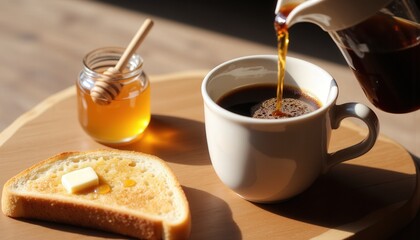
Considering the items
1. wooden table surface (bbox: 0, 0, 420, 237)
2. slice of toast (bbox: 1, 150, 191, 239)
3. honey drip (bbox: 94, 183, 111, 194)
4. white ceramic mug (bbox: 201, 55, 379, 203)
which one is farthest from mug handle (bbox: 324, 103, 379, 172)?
wooden table surface (bbox: 0, 0, 420, 237)

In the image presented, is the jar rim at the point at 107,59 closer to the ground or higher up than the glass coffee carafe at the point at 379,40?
closer to the ground

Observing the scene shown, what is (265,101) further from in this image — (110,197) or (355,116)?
(110,197)

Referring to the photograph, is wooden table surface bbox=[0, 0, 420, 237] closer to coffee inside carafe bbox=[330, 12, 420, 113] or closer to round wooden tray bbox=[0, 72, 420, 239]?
round wooden tray bbox=[0, 72, 420, 239]

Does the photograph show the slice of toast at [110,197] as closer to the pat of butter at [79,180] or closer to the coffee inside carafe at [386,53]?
the pat of butter at [79,180]

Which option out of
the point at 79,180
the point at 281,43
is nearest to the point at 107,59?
the point at 79,180

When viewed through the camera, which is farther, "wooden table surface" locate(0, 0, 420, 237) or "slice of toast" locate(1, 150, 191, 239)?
"wooden table surface" locate(0, 0, 420, 237)

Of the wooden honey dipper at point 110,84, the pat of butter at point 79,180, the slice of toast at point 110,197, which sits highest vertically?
the wooden honey dipper at point 110,84

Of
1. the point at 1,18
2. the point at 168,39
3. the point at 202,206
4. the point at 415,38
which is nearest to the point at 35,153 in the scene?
the point at 202,206

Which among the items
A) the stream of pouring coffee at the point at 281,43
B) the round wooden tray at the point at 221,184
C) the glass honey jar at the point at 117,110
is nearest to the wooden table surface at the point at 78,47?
the round wooden tray at the point at 221,184

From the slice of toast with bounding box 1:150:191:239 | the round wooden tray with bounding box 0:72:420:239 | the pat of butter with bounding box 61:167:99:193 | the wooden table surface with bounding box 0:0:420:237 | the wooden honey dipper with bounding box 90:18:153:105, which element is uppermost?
the wooden honey dipper with bounding box 90:18:153:105
